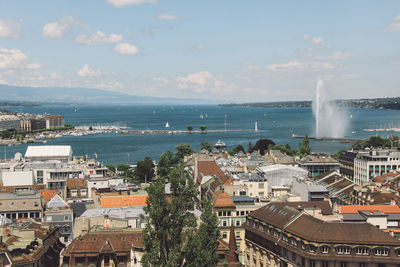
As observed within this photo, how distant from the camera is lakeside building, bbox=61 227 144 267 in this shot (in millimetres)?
28719

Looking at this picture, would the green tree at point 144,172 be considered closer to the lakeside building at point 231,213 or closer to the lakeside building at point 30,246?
the lakeside building at point 231,213

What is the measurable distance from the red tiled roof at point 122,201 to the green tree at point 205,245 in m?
17.6

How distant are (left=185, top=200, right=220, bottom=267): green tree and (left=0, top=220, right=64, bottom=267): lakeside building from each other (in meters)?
8.98

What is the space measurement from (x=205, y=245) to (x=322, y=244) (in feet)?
27.1

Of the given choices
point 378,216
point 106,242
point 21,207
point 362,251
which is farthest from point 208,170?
point 362,251

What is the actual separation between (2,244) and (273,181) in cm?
3183

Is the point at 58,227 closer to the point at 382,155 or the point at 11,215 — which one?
the point at 11,215

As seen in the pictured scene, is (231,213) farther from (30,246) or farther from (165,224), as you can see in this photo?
(30,246)

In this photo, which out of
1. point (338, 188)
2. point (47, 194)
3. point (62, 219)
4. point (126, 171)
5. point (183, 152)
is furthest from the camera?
point (183, 152)

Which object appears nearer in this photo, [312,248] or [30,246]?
[30,246]

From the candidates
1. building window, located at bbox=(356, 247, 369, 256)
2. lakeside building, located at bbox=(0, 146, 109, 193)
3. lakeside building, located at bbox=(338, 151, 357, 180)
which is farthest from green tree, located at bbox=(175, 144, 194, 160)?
building window, located at bbox=(356, 247, 369, 256)

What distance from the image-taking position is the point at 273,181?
54.2 m

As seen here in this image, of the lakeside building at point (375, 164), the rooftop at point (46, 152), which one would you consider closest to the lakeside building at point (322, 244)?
the lakeside building at point (375, 164)

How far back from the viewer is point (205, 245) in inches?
994
